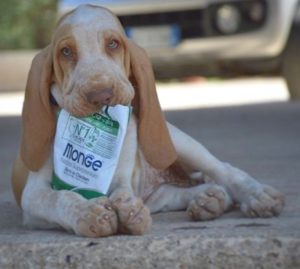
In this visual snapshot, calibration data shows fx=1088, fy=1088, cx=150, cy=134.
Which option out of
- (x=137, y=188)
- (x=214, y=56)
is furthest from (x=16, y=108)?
(x=137, y=188)

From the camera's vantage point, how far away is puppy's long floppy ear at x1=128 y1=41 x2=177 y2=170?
3727 millimetres

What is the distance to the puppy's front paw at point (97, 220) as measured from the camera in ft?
11.0

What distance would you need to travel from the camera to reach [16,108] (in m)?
11.4

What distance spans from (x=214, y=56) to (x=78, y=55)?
699 cm

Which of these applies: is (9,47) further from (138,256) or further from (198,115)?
(138,256)

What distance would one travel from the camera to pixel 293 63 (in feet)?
34.3

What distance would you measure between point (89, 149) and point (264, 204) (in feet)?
2.21

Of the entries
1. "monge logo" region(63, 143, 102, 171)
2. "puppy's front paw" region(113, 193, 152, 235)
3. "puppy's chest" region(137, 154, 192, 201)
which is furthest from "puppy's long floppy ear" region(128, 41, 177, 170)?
"puppy's front paw" region(113, 193, 152, 235)

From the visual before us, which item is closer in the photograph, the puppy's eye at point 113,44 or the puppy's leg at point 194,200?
the puppy's eye at point 113,44

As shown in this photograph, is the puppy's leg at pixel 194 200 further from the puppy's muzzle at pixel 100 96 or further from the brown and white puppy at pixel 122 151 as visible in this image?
the puppy's muzzle at pixel 100 96

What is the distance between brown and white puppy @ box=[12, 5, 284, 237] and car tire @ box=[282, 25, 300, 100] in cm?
623

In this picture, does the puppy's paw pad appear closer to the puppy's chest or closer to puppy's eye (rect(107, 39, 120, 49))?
the puppy's chest

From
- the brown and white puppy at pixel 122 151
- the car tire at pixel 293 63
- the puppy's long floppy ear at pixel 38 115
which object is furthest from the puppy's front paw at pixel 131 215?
the car tire at pixel 293 63

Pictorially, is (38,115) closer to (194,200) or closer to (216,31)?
(194,200)
